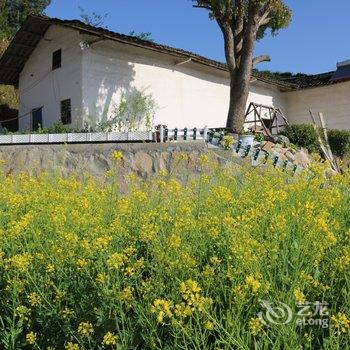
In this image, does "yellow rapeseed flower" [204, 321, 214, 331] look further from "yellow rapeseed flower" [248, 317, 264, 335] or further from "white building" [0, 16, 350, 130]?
"white building" [0, 16, 350, 130]

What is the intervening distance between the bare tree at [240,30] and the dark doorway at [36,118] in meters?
7.70

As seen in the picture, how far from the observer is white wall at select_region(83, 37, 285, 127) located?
1627 centimetres

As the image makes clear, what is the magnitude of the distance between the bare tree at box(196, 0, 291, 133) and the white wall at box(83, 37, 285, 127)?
3317mm

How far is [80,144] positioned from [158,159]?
76.2 inches

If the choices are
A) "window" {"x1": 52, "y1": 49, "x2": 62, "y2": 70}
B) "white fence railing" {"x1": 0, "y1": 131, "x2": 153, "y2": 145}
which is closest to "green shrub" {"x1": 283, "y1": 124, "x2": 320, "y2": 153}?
"white fence railing" {"x1": 0, "y1": 131, "x2": 153, "y2": 145}

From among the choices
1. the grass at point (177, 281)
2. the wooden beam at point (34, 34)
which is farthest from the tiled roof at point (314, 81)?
the grass at point (177, 281)

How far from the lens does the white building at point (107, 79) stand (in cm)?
1620

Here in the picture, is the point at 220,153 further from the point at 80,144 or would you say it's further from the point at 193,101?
the point at 193,101

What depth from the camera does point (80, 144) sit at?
1166cm

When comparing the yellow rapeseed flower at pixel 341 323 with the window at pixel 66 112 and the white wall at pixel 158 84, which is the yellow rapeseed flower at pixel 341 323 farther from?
the window at pixel 66 112

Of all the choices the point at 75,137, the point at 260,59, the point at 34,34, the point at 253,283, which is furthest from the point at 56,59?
the point at 253,283

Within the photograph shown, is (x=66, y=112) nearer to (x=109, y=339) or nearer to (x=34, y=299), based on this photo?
(x=34, y=299)

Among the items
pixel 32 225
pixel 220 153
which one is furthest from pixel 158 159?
pixel 32 225

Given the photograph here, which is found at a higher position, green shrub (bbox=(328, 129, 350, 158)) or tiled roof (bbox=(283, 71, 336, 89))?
tiled roof (bbox=(283, 71, 336, 89))
